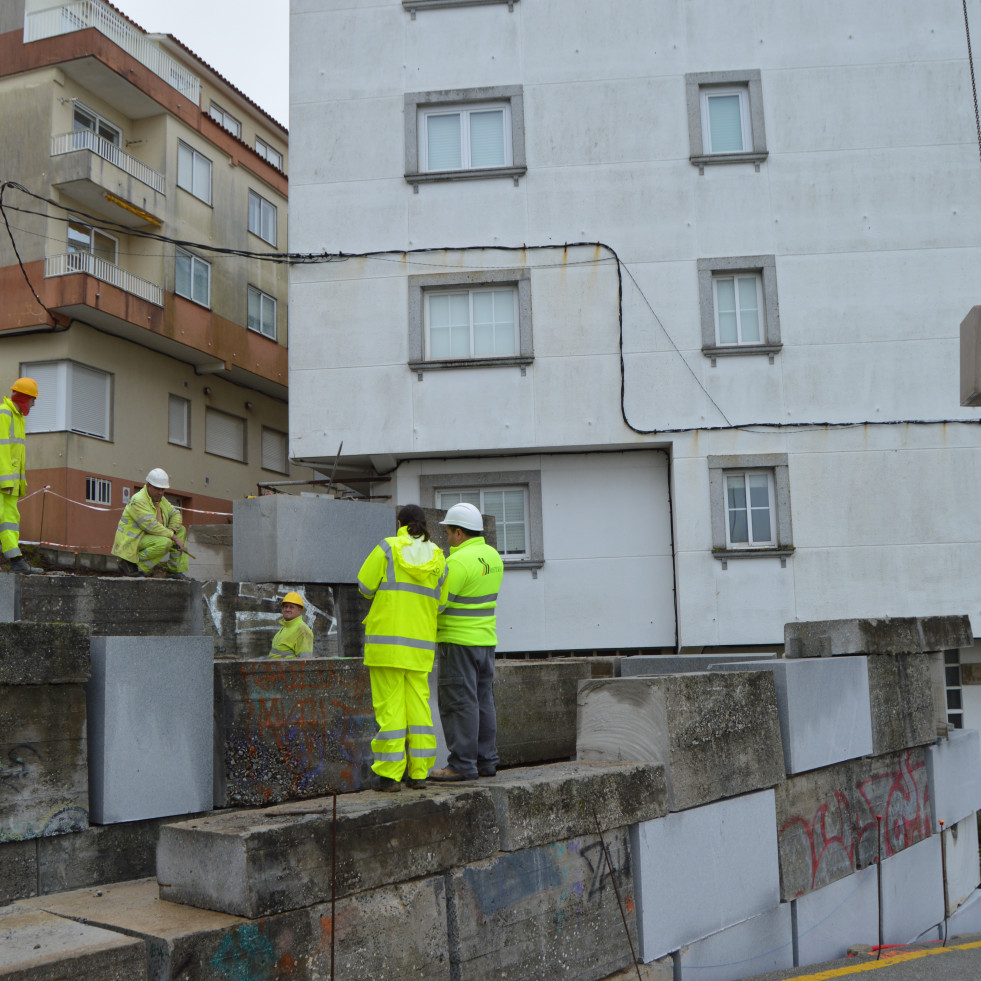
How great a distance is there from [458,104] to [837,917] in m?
13.0

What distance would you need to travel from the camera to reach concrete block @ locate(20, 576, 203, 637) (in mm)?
7801

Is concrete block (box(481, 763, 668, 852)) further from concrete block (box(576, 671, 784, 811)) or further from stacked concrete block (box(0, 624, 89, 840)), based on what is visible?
stacked concrete block (box(0, 624, 89, 840))

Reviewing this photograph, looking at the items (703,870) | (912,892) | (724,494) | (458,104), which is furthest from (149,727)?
(458,104)

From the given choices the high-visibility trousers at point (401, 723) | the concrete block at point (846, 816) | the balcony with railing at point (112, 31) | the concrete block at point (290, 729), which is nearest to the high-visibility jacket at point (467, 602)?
the high-visibility trousers at point (401, 723)

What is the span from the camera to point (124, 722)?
5.42m

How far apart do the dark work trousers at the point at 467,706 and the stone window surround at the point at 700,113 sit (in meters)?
12.0

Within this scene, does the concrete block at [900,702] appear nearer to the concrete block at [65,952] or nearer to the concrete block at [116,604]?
the concrete block at [116,604]

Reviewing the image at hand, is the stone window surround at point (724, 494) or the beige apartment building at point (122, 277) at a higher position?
the beige apartment building at point (122, 277)

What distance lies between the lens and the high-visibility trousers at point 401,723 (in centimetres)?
568

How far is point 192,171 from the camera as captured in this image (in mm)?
25578

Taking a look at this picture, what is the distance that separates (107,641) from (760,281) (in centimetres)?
1324

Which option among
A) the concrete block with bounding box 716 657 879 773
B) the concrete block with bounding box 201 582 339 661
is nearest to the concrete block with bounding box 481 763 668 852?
the concrete block with bounding box 716 657 879 773

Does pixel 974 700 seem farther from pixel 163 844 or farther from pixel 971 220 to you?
pixel 163 844

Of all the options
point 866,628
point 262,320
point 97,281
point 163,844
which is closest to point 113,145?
point 97,281
